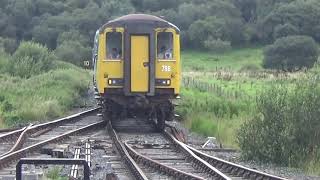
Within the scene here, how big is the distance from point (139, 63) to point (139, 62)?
31 mm

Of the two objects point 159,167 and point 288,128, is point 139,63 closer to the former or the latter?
point 288,128

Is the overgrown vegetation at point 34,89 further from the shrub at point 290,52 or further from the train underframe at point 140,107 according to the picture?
the shrub at point 290,52

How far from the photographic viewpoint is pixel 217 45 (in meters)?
102

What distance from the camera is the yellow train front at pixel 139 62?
2011 cm

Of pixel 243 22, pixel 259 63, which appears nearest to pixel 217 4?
pixel 243 22

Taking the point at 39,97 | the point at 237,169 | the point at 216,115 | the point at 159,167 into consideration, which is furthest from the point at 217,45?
the point at 237,169

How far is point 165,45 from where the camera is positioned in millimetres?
20469

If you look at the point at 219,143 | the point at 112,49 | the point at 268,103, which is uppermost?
the point at 112,49

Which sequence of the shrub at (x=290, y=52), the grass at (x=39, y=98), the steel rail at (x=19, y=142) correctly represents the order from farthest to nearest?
the shrub at (x=290, y=52), the grass at (x=39, y=98), the steel rail at (x=19, y=142)

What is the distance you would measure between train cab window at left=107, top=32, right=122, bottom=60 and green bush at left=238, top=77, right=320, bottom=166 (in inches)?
227

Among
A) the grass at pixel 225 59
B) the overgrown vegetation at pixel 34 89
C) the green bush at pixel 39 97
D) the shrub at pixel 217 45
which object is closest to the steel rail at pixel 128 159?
the green bush at pixel 39 97

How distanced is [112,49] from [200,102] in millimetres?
6318

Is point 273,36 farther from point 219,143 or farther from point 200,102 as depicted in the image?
point 219,143

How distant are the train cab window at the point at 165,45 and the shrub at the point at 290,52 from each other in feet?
192
